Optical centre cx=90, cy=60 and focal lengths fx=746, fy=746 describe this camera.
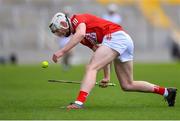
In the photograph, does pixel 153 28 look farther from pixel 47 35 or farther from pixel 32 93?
Result: pixel 32 93

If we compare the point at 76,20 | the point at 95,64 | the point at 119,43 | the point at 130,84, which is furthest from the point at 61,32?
the point at 130,84

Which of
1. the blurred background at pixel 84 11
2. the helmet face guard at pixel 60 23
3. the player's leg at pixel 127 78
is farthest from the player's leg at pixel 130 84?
the blurred background at pixel 84 11

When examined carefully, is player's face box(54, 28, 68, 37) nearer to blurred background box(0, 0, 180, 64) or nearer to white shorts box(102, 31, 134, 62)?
white shorts box(102, 31, 134, 62)

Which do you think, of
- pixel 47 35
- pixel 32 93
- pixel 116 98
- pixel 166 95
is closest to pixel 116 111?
pixel 166 95

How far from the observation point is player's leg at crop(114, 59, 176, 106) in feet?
43.5

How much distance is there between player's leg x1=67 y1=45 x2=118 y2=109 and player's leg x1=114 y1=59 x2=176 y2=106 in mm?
449

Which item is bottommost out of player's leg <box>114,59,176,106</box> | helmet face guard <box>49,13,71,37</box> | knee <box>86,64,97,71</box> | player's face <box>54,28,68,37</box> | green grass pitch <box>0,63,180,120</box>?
green grass pitch <box>0,63,180,120</box>

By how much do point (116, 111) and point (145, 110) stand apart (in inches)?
21.3

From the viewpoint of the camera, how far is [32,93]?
17953 mm

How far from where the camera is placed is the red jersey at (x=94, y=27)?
12790 millimetres

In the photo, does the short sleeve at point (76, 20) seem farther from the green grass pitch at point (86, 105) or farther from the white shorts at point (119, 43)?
the green grass pitch at point (86, 105)

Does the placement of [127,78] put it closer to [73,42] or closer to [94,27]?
[94,27]

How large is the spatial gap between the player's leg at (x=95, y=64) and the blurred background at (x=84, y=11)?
29.7m

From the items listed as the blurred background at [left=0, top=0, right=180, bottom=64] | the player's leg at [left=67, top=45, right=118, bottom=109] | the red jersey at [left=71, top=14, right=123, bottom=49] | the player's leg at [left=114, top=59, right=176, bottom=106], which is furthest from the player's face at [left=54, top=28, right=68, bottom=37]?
the blurred background at [left=0, top=0, right=180, bottom=64]
